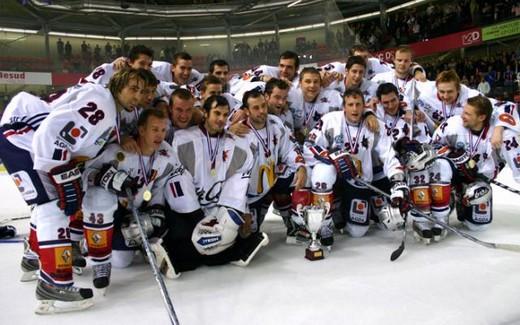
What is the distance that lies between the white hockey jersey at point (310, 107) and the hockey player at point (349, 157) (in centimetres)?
44

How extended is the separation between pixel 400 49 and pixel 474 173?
1.19 meters

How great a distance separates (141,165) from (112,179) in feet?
A: 0.73

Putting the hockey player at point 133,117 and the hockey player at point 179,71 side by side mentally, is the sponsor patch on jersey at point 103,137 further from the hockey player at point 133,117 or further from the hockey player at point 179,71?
the hockey player at point 179,71

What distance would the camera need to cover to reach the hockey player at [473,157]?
2785 millimetres

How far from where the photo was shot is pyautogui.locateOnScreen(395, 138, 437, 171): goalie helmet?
2689 millimetres

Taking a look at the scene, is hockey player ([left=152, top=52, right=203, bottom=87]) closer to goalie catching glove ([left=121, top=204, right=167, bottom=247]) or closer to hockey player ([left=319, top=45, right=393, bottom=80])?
hockey player ([left=319, top=45, right=393, bottom=80])

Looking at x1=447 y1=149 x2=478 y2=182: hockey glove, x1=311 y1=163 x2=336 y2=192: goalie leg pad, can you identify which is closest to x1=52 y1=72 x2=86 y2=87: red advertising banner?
x1=311 y1=163 x2=336 y2=192: goalie leg pad

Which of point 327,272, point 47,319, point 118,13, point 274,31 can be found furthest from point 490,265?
point 118,13

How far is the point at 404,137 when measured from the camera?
2.94 meters

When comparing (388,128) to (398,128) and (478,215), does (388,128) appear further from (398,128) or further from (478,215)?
(478,215)

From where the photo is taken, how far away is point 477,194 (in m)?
2.78

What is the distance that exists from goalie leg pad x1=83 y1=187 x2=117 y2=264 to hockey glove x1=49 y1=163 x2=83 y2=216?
0.15 m

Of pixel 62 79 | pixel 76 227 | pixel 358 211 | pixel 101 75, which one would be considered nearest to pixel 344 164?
pixel 358 211

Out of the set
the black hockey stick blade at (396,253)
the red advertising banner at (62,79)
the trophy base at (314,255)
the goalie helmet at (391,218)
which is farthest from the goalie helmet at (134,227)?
the red advertising banner at (62,79)
